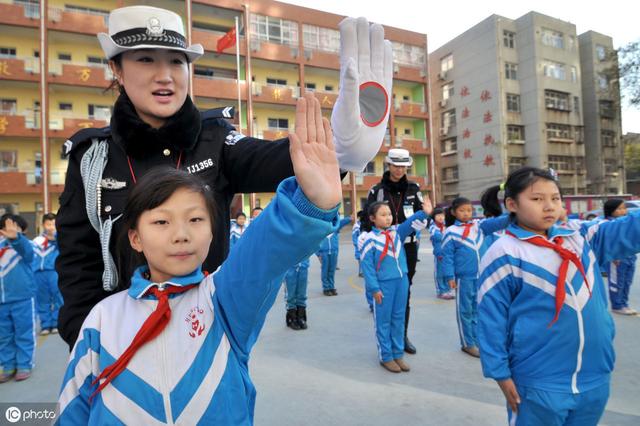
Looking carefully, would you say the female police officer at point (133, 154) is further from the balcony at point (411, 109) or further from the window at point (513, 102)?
the window at point (513, 102)

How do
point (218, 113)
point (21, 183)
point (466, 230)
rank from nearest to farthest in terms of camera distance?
point (218, 113) < point (466, 230) < point (21, 183)

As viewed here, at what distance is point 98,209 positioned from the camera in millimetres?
1183

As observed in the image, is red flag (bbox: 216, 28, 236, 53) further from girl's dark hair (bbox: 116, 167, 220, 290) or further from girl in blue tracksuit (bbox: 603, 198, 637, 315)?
girl's dark hair (bbox: 116, 167, 220, 290)

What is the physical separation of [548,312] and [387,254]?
7.19 ft

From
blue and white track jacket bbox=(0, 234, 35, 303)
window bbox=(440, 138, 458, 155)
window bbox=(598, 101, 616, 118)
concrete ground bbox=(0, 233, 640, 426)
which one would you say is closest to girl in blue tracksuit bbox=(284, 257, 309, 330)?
concrete ground bbox=(0, 233, 640, 426)

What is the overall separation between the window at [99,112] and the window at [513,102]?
25.4 metres

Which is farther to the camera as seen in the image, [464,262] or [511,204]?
[464,262]

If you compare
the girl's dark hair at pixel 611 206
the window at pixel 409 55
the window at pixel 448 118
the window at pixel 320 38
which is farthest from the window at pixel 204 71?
the girl's dark hair at pixel 611 206

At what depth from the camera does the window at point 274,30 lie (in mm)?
21939

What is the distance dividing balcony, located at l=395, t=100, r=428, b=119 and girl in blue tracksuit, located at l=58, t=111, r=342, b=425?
25.5 metres

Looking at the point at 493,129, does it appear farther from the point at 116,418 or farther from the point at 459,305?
the point at 116,418

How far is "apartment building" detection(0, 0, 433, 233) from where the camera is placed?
692 inches

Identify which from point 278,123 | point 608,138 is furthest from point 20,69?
point 608,138

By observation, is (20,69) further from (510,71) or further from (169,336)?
(510,71)
